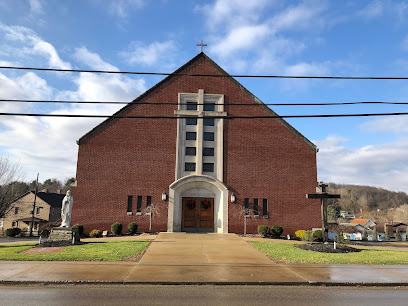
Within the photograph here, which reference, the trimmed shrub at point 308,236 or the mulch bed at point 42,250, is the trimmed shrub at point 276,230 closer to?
the trimmed shrub at point 308,236

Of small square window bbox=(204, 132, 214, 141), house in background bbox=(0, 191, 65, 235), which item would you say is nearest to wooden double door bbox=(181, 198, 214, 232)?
small square window bbox=(204, 132, 214, 141)

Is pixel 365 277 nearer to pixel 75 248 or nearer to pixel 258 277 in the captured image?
pixel 258 277

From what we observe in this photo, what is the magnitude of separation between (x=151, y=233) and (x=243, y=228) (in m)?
6.76

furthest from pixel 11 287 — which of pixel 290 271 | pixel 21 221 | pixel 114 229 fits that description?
pixel 21 221

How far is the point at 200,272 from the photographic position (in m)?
9.81

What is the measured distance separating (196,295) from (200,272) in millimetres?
2247

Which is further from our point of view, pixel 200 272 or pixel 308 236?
pixel 308 236

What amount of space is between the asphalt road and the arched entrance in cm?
1487

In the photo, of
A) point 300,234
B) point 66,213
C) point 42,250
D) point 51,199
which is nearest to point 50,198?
point 51,199

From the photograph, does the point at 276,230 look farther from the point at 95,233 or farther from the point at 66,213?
the point at 66,213

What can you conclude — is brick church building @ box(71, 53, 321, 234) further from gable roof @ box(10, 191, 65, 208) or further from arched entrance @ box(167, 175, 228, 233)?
gable roof @ box(10, 191, 65, 208)

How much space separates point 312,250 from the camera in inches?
584

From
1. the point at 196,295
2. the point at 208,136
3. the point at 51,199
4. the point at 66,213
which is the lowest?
the point at 196,295

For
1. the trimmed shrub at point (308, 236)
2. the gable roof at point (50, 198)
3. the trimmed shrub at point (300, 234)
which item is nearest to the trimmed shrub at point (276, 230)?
the trimmed shrub at point (300, 234)
